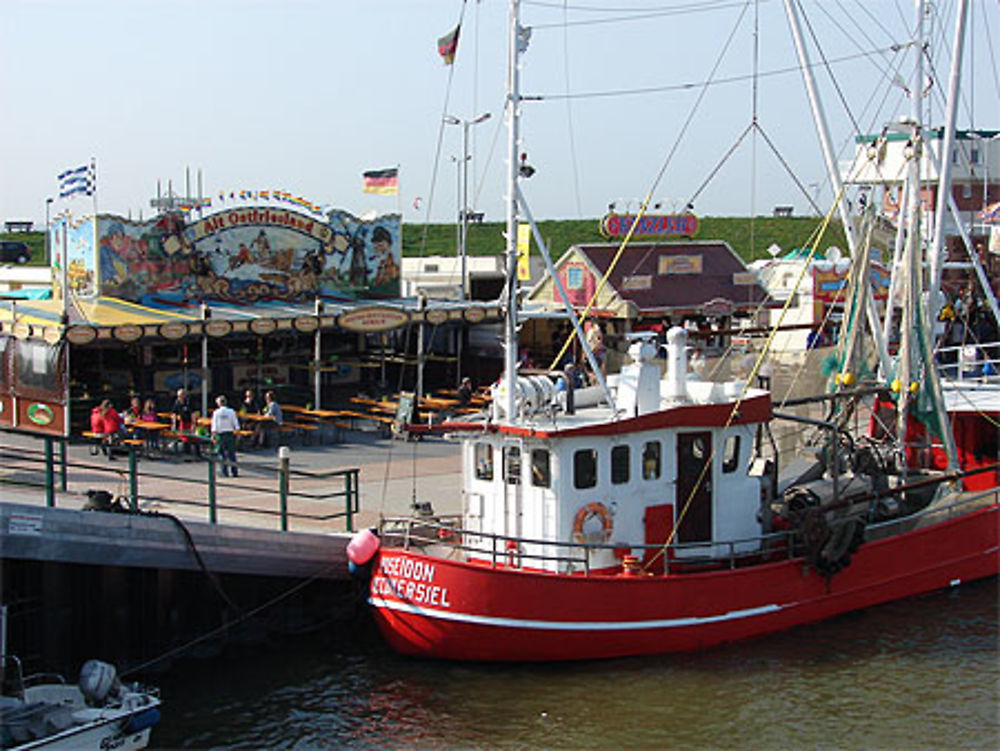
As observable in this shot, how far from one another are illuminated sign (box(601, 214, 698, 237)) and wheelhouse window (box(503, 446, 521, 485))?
2288 cm

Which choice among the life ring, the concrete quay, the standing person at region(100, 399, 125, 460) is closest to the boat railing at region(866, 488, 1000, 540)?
the life ring

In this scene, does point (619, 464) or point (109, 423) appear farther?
point (109, 423)

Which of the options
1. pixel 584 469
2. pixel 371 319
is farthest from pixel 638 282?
pixel 584 469

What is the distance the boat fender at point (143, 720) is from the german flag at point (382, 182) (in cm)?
2250

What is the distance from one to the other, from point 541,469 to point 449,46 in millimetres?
6471

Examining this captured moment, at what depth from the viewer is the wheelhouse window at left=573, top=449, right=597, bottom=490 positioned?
17.5 m

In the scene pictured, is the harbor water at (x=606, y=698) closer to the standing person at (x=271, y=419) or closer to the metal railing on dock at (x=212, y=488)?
the metal railing on dock at (x=212, y=488)

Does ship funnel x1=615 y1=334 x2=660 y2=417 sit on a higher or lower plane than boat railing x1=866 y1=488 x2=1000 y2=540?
higher

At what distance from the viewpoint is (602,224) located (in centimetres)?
3991

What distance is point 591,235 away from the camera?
10019 centimetres

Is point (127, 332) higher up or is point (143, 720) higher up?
point (127, 332)

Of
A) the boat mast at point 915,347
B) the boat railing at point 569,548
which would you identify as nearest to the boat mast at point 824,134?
the boat mast at point 915,347

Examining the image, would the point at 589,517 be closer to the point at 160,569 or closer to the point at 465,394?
the point at 160,569

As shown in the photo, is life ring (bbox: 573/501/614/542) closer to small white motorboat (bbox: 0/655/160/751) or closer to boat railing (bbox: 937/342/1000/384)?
small white motorboat (bbox: 0/655/160/751)
